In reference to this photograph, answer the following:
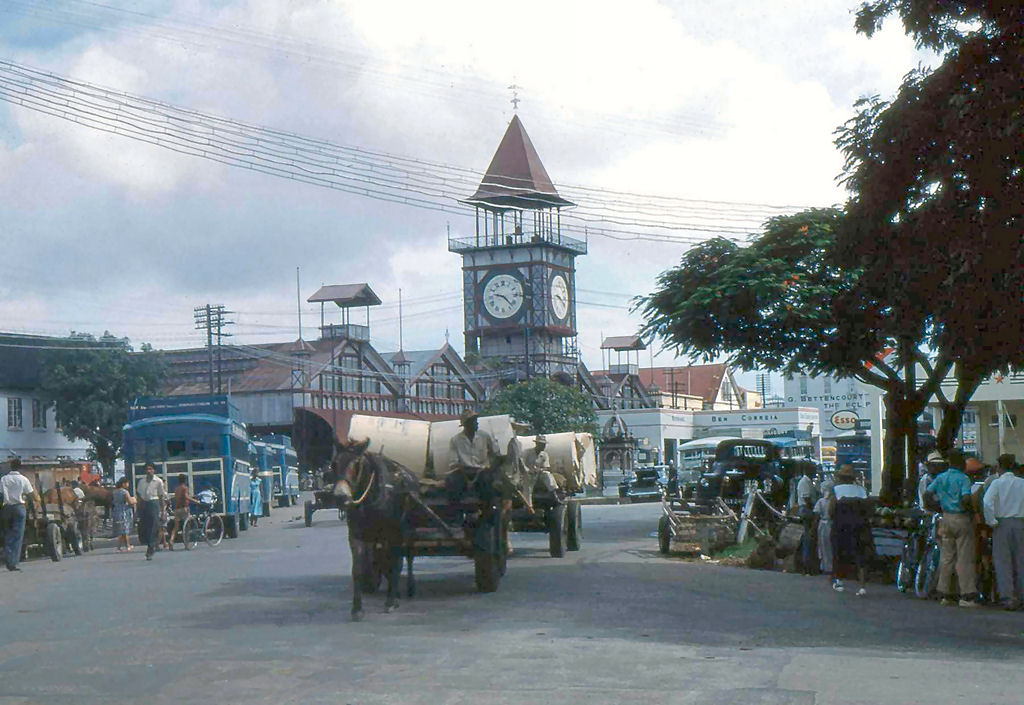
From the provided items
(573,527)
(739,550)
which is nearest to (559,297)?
(573,527)

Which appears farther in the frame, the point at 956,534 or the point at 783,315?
the point at 783,315

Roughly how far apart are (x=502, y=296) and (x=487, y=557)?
302ft

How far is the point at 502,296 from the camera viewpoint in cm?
10781

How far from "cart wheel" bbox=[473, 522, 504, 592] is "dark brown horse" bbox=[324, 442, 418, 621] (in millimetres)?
1268

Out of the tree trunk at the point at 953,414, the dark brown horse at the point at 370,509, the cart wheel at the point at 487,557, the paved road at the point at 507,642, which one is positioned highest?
the tree trunk at the point at 953,414

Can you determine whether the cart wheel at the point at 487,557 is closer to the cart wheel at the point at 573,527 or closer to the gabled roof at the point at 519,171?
the cart wheel at the point at 573,527

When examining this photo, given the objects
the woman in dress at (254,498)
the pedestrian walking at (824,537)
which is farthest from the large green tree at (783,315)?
the woman in dress at (254,498)

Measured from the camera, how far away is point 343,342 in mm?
87000

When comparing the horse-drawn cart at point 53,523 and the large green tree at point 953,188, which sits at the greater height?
the large green tree at point 953,188

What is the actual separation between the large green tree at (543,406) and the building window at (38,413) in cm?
2457

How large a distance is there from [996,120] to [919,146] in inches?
Result: 79.3

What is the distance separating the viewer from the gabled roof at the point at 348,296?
89688 mm

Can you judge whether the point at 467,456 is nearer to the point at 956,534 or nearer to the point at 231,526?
the point at 956,534

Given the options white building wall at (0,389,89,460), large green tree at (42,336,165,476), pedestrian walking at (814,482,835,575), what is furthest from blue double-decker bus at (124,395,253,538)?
white building wall at (0,389,89,460)
